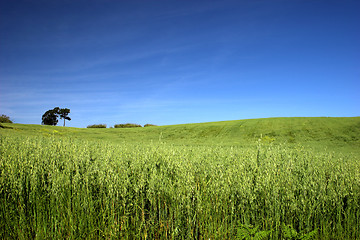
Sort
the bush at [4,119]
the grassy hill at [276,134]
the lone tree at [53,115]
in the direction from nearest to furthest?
the grassy hill at [276,134] < the bush at [4,119] < the lone tree at [53,115]

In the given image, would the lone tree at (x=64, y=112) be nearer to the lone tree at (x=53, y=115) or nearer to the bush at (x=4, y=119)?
the lone tree at (x=53, y=115)

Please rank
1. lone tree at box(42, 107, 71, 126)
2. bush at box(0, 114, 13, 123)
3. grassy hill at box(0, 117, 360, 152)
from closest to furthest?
grassy hill at box(0, 117, 360, 152), bush at box(0, 114, 13, 123), lone tree at box(42, 107, 71, 126)

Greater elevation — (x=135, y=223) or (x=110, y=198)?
(x=110, y=198)

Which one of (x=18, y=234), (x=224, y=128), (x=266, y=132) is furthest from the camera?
(x=224, y=128)

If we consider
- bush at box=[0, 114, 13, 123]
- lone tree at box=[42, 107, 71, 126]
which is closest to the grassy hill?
bush at box=[0, 114, 13, 123]

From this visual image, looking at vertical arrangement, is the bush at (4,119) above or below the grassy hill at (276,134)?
above

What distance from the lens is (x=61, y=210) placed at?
3.49 meters

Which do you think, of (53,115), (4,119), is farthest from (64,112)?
(4,119)

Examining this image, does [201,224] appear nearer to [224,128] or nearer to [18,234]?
[18,234]

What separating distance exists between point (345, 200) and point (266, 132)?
1734 centimetres

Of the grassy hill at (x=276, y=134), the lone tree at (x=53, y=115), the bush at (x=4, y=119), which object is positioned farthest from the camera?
the lone tree at (x=53, y=115)

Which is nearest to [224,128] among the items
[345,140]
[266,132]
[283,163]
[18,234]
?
[266,132]

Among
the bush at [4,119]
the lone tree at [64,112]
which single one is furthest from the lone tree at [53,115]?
the bush at [4,119]

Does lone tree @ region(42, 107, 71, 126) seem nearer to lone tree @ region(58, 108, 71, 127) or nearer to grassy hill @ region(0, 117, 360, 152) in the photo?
lone tree @ region(58, 108, 71, 127)
